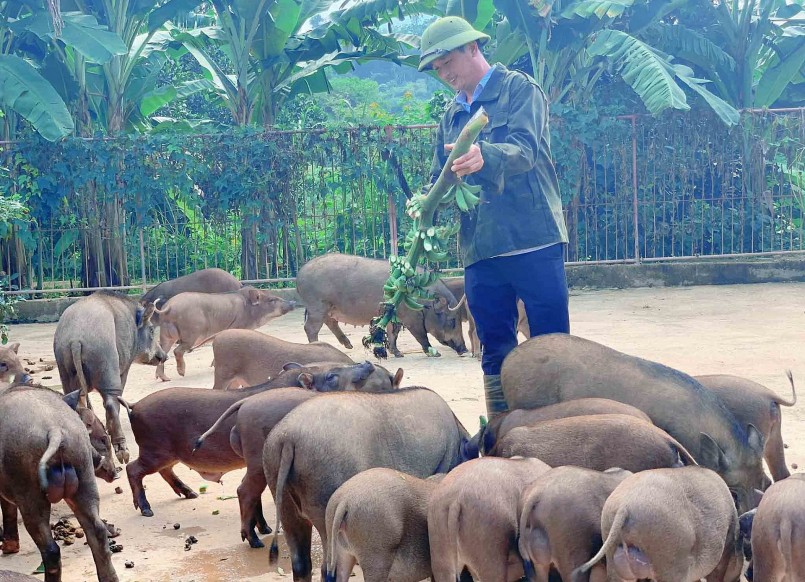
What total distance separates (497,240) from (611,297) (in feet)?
28.7

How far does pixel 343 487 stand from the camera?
436 centimetres

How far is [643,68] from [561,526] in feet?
39.1

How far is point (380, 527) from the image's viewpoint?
4.26 m

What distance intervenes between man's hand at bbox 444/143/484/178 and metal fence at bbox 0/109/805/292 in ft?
29.7

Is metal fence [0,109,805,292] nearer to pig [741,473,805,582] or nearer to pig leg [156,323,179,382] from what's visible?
pig leg [156,323,179,382]

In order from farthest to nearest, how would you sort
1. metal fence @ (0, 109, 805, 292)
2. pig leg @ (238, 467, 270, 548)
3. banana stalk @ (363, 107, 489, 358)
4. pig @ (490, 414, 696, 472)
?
metal fence @ (0, 109, 805, 292), banana stalk @ (363, 107, 489, 358), pig leg @ (238, 467, 270, 548), pig @ (490, 414, 696, 472)

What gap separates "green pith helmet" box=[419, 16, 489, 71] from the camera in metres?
5.82

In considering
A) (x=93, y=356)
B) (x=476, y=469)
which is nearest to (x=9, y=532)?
(x=93, y=356)

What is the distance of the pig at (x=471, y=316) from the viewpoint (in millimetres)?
9734

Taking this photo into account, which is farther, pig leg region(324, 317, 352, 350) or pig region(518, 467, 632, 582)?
pig leg region(324, 317, 352, 350)

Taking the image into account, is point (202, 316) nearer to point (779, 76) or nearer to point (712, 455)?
point (712, 455)

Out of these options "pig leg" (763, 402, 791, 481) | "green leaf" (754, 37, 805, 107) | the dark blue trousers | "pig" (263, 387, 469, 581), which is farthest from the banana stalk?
"green leaf" (754, 37, 805, 107)

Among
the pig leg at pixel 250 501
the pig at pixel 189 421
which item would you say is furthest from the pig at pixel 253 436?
the pig at pixel 189 421

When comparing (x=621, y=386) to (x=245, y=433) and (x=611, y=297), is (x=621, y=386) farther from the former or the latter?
(x=611, y=297)
